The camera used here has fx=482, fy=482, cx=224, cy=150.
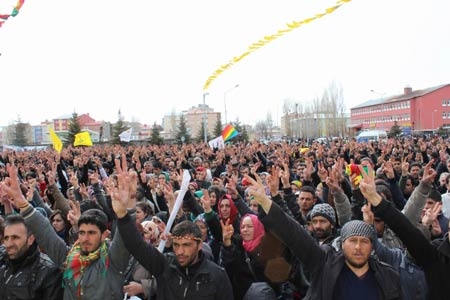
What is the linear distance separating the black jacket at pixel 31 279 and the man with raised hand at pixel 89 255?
3.0 inches

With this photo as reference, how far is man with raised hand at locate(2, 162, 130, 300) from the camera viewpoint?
350 cm

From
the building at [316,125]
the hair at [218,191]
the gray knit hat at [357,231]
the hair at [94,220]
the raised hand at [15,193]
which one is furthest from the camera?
the building at [316,125]

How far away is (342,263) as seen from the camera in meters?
3.25

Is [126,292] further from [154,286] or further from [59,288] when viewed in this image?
[59,288]

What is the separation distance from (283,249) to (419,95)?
261 ft

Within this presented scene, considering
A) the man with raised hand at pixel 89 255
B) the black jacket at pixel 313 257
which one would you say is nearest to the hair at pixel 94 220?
the man with raised hand at pixel 89 255

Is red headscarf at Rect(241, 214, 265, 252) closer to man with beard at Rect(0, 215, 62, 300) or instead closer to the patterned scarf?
the patterned scarf

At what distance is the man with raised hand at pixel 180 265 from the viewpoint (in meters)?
3.45

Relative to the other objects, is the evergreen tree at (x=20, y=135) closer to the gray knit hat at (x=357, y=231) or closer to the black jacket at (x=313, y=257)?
the black jacket at (x=313, y=257)

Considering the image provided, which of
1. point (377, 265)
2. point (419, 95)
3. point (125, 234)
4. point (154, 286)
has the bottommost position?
point (154, 286)

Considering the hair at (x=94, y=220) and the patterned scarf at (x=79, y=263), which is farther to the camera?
the hair at (x=94, y=220)

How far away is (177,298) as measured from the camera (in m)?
3.51

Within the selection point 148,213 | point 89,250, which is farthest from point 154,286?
point 148,213


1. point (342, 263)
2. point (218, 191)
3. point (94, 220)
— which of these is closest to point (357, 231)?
point (342, 263)
